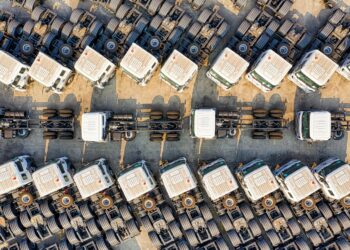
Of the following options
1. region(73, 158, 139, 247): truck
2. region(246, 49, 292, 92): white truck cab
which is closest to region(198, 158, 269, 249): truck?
region(73, 158, 139, 247): truck

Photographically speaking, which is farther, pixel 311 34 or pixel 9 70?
pixel 311 34

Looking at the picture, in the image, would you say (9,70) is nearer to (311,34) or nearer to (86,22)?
(86,22)

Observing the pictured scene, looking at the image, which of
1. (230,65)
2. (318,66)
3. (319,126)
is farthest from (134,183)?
(318,66)

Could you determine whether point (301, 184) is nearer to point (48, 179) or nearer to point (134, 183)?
point (134, 183)

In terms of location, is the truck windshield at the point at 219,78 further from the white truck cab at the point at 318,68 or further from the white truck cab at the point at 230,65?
the white truck cab at the point at 318,68

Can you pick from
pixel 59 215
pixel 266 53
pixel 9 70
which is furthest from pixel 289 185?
pixel 9 70

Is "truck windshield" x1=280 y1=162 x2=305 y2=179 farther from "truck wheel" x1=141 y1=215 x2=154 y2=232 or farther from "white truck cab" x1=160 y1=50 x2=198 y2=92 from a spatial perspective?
"truck wheel" x1=141 y1=215 x2=154 y2=232
